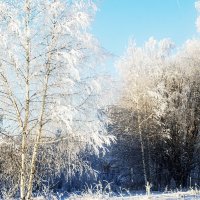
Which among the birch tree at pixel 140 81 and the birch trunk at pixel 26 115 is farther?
the birch tree at pixel 140 81

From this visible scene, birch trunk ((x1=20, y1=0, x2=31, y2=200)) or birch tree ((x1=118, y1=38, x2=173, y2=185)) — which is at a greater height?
birch tree ((x1=118, y1=38, x2=173, y2=185))

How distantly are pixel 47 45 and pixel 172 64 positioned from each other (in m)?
18.2

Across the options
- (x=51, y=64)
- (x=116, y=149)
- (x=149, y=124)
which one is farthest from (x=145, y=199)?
(x=116, y=149)

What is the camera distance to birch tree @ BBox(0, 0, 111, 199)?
10.1 metres

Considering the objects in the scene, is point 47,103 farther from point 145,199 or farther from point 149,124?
point 149,124

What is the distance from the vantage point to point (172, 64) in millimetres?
27703

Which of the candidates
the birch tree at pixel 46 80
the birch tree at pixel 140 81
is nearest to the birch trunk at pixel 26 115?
the birch tree at pixel 46 80

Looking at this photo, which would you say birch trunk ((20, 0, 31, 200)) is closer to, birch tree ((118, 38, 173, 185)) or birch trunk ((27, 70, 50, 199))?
birch trunk ((27, 70, 50, 199))

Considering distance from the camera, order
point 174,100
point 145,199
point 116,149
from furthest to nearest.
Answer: point 116,149 → point 174,100 → point 145,199

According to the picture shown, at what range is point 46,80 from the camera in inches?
408

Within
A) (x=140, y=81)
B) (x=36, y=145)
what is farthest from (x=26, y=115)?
(x=140, y=81)

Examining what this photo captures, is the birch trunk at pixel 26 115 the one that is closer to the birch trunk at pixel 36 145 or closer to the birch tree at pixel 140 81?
the birch trunk at pixel 36 145

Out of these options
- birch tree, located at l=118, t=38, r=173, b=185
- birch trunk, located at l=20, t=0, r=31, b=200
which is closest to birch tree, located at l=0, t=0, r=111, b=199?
birch trunk, located at l=20, t=0, r=31, b=200

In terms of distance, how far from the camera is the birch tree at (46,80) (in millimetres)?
10117
